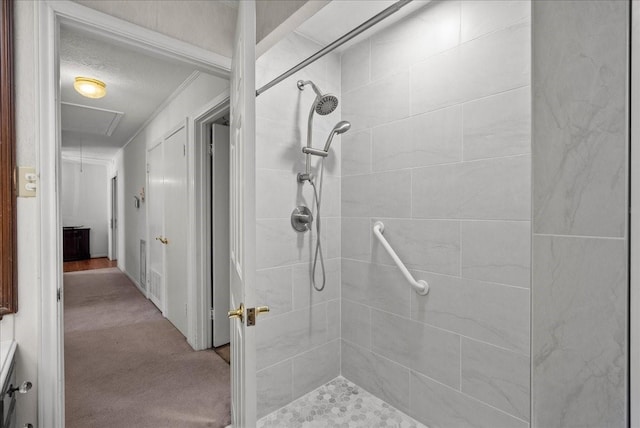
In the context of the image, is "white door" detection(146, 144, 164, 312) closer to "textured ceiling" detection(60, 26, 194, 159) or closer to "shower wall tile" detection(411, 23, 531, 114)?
"textured ceiling" detection(60, 26, 194, 159)

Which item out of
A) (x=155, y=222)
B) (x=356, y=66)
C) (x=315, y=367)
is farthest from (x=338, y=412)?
(x=155, y=222)

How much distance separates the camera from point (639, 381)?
37cm

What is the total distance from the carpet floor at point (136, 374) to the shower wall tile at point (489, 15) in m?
2.42

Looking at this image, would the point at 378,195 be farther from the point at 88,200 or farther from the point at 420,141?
the point at 88,200

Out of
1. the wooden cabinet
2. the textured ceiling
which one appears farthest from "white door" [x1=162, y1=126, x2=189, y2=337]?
the wooden cabinet

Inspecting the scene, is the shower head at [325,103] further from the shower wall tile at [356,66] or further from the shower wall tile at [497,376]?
the shower wall tile at [497,376]

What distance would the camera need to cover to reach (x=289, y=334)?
1.85 m

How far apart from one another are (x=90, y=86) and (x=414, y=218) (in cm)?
290

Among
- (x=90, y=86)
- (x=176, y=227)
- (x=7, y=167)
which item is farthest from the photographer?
(x=176, y=227)

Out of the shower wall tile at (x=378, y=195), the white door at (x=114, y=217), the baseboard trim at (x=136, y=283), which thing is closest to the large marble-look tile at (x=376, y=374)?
the shower wall tile at (x=378, y=195)

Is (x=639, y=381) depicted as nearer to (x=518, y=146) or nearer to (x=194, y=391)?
(x=518, y=146)

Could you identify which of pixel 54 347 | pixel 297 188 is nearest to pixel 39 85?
pixel 54 347

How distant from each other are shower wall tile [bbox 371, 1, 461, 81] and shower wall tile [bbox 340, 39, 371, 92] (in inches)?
1.7

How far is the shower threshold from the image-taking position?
1.69 m
